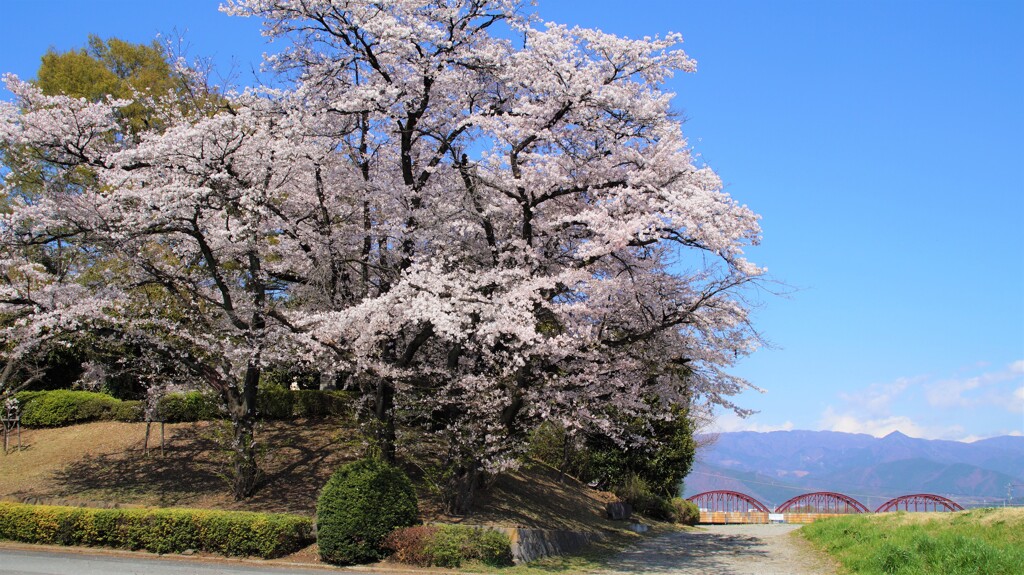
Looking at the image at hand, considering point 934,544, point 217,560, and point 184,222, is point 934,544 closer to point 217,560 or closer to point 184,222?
point 217,560

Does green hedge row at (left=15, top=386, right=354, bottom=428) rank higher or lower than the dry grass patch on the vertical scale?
higher

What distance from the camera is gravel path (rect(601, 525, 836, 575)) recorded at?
48.5ft


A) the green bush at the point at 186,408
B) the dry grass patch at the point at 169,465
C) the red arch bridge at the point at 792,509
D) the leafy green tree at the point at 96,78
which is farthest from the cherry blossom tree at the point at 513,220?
the red arch bridge at the point at 792,509

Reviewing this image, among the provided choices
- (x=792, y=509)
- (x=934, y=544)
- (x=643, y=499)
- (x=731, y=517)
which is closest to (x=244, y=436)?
(x=934, y=544)

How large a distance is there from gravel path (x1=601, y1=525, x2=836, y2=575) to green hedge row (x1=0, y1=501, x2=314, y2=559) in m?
6.35

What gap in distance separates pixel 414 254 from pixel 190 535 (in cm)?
805

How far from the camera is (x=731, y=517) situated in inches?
1490

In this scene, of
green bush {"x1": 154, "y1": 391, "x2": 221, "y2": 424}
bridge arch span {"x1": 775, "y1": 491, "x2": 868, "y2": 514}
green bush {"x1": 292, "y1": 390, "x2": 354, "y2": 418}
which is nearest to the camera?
green bush {"x1": 154, "y1": 391, "x2": 221, "y2": 424}

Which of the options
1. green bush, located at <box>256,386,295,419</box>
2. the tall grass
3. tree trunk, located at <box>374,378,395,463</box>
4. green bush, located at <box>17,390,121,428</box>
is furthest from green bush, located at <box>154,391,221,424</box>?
the tall grass

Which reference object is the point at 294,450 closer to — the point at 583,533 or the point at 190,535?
the point at 190,535

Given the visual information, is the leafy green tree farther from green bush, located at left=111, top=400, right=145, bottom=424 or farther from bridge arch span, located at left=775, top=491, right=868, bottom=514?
bridge arch span, located at left=775, top=491, right=868, bottom=514

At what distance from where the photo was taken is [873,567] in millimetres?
12414

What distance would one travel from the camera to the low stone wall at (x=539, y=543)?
14.8m

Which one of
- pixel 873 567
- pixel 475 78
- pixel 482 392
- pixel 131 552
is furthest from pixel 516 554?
pixel 475 78
